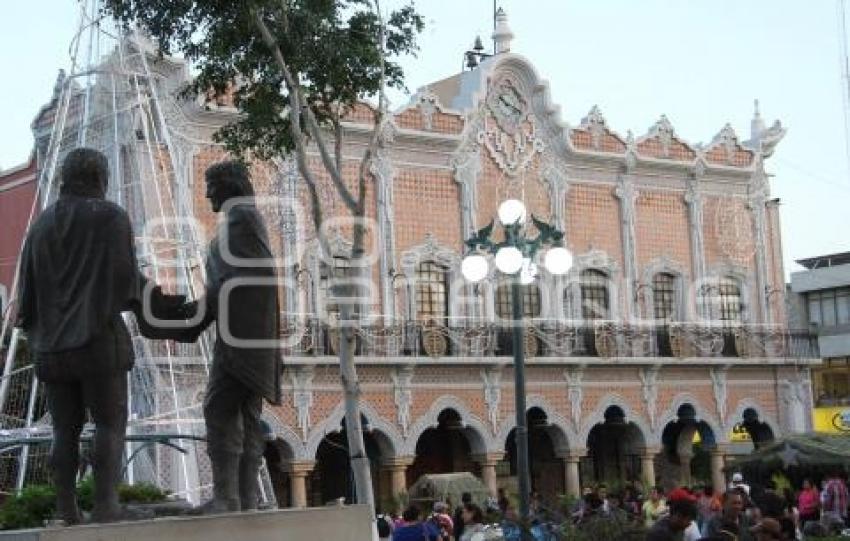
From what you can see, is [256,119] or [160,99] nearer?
[256,119]

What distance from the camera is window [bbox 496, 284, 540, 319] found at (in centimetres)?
3108

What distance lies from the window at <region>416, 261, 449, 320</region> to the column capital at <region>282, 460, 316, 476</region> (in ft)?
14.1

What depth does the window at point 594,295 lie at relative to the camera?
32438 millimetres

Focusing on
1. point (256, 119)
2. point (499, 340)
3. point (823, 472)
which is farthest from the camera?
point (499, 340)

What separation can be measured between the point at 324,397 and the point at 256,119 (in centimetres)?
966

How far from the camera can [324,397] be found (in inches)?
1085

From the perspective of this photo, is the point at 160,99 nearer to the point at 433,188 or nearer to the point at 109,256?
the point at 433,188

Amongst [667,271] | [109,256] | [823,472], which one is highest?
[667,271]

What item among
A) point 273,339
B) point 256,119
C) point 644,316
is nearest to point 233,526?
point 273,339

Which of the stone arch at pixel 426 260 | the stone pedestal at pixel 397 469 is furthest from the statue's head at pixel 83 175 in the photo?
the stone arch at pixel 426 260

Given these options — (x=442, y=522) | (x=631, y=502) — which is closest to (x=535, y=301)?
(x=631, y=502)

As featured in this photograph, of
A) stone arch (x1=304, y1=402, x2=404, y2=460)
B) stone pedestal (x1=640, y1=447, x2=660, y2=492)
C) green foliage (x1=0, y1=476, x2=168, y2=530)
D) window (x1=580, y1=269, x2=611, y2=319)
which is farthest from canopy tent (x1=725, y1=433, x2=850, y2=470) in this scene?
green foliage (x1=0, y1=476, x2=168, y2=530)

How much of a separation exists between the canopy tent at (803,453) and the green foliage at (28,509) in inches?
477

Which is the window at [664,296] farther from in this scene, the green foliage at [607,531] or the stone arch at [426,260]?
the green foliage at [607,531]
